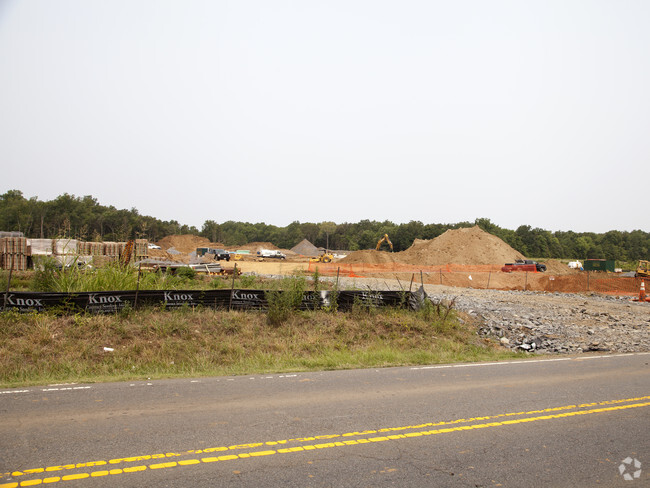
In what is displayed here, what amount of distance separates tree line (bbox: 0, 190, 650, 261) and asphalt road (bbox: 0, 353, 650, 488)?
73.8 metres

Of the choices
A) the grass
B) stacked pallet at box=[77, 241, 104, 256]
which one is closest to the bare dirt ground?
the grass

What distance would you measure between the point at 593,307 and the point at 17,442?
1008 inches

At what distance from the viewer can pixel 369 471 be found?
4953 millimetres

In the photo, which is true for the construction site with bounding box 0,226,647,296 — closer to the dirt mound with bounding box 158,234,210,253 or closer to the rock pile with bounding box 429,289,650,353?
the rock pile with bounding box 429,289,650,353

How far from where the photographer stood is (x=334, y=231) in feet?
509

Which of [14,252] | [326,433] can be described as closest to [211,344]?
[326,433]

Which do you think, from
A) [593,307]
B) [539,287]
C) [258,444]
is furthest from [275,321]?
[539,287]

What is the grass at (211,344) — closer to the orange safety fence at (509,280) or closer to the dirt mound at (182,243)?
the orange safety fence at (509,280)

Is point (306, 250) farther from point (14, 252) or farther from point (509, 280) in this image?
point (14, 252)

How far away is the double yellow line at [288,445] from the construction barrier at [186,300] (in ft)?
30.1

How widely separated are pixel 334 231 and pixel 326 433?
149 metres

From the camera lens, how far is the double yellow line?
4652 mm

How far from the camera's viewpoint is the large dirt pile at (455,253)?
57.2 meters

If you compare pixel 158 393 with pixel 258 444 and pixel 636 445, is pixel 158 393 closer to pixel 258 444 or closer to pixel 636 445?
pixel 258 444
